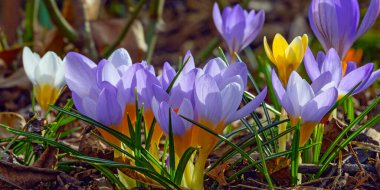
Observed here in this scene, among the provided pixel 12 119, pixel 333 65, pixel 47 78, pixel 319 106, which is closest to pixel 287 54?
pixel 333 65

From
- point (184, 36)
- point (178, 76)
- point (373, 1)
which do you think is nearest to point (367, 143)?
point (373, 1)

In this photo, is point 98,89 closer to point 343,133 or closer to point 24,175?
point 24,175

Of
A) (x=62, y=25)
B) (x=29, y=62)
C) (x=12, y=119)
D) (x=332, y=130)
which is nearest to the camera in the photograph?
(x=332, y=130)

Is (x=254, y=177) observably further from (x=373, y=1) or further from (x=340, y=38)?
(x=373, y=1)

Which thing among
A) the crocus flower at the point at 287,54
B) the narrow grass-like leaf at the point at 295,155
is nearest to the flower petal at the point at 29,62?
the crocus flower at the point at 287,54

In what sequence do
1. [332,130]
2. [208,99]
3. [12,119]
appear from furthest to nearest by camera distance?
[12,119]
[332,130]
[208,99]

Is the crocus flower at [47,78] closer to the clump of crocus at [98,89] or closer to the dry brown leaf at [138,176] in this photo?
the clump of crocus at [98,89]

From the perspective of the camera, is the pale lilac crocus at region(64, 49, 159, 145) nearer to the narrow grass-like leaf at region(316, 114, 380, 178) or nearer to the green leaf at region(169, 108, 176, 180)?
the green leaf at region(169, 108, 176, 180)
